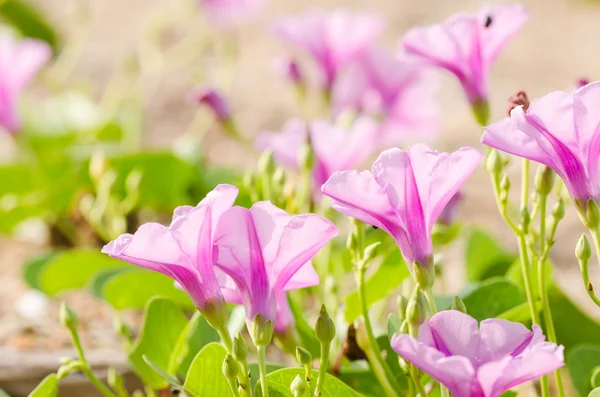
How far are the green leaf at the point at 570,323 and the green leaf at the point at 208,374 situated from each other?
46 centimetres

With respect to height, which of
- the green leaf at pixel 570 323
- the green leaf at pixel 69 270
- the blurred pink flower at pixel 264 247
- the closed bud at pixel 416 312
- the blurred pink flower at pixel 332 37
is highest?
the blurred pink flower at pixel 332 37

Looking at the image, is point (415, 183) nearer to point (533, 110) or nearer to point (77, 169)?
point (533, 110)

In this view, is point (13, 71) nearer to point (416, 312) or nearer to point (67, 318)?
point (67, 318)

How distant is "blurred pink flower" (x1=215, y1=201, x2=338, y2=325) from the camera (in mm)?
582

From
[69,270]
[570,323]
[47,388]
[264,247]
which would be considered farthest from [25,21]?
[264,247]

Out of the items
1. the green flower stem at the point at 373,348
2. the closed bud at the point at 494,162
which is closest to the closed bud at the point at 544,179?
the closed bud at the point at 494,162

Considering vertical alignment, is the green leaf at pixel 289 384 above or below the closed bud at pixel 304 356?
below

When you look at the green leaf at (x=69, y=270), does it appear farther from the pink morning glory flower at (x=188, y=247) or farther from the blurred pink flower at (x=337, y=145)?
the pink morning glory flower at (x=188, y=247)

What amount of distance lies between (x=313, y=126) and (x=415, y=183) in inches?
15.5

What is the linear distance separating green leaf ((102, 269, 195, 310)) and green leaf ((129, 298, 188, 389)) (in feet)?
0.53

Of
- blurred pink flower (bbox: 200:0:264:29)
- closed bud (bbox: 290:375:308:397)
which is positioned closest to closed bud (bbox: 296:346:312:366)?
closed bud (bbox: 290:375:308:397)

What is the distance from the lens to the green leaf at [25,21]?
8.30 ft

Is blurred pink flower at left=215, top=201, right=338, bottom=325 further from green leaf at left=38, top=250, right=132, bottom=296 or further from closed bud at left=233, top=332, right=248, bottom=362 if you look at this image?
green leaf at left=38, top=250, right=132, bottom=296

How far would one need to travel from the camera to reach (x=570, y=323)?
3.40 feet
